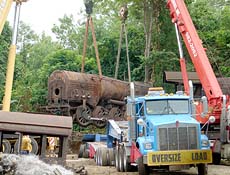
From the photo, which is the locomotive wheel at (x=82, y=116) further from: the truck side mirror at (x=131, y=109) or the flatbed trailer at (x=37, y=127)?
the flatbed trailer at (x=37, y=127)

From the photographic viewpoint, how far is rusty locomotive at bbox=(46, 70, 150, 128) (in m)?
23.7

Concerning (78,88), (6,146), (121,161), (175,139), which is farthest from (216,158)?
(78,88)

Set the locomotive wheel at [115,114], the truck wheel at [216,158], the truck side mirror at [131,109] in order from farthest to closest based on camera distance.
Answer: the locomotive wheel at [115,114] < the truck wheel at [216,158] < the truck side mirror at [131,109]

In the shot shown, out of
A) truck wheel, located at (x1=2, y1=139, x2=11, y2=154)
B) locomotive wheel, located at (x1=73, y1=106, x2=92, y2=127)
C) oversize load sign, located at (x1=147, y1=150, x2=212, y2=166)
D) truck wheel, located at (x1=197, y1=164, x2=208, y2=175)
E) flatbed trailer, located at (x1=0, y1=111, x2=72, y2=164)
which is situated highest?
locomotive wheel, located at (x1=73, y1=106, x2=92, y2=127)

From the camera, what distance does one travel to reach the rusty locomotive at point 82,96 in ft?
77.7

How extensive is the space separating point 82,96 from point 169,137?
13.5 m

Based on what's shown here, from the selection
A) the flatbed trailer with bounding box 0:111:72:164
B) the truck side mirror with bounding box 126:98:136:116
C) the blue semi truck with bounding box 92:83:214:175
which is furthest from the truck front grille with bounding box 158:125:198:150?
the flatbed trailer with bounding box 0:111:72:164

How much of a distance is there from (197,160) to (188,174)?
4.94 ft

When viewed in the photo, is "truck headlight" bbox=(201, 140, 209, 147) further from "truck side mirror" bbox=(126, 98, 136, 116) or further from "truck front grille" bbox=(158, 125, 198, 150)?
"truck side mirror" bbox=(126, 98, 136, 116)

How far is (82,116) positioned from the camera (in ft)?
78.8

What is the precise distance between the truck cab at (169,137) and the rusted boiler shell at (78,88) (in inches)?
479

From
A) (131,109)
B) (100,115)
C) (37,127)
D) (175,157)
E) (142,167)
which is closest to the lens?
(37,127)

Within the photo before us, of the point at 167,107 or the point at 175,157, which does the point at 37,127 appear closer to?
the point at 175,157

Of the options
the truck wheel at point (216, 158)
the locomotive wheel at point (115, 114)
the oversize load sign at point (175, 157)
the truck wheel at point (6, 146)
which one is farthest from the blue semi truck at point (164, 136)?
the locomotive wheel at point (115, 114)
